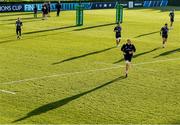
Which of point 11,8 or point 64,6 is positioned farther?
point 64,6

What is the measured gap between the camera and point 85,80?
21.2m

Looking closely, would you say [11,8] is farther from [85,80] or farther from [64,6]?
[85,80]

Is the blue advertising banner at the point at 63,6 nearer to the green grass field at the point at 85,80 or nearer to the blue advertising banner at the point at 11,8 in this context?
the blue advertising banner at the point at 11,8

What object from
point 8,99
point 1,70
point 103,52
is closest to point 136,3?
point 103,52

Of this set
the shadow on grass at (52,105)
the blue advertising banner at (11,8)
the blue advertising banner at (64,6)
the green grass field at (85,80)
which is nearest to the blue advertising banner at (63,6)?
the blue advertising banner at (64,6)

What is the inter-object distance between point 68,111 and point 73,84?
4.17 metres

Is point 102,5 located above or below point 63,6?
below

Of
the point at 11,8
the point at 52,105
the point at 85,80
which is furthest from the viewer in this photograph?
the point at 11,8

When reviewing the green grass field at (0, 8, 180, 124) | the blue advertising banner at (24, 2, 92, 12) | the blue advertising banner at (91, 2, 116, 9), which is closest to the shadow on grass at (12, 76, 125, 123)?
the green grass field at (0, 8, 180, 124)

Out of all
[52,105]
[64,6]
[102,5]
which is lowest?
[102,5]

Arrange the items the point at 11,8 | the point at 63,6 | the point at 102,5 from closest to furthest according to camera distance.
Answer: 1. the point at 11,8
2. the point at 63,6
3. the point at 102,5

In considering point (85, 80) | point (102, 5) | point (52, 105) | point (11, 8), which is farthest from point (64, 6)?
point (52, 105)

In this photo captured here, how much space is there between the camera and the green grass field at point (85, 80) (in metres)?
15.9

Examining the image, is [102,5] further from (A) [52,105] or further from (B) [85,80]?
(A) [52,105]
